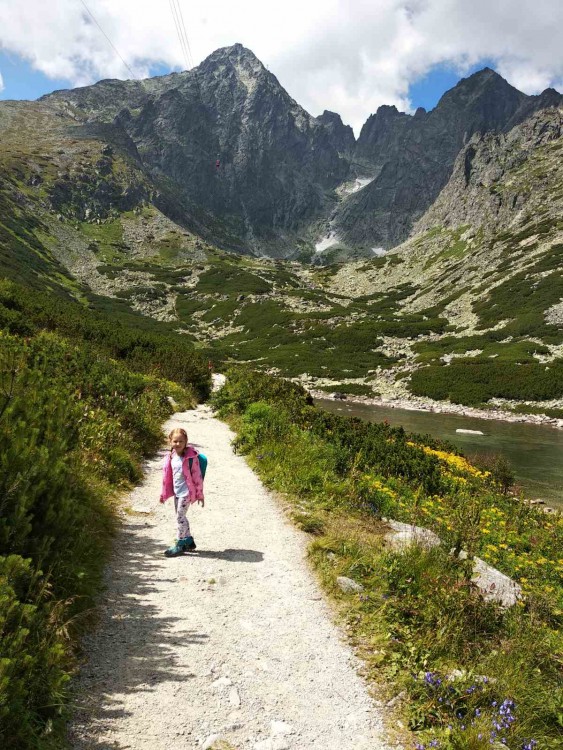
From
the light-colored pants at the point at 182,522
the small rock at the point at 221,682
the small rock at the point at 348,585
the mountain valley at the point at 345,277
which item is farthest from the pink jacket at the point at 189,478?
the mountain valley at the point at 345,277

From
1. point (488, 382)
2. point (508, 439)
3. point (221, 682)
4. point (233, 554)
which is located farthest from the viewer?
point (488, 382)

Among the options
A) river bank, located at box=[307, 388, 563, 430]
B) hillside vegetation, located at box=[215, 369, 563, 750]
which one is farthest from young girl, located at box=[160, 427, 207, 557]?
river bank, located at box=[307, 388, 563, 430]

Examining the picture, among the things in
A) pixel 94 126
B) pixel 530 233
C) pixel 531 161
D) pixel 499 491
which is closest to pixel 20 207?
pixel 94 126

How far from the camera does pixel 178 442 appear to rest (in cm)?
664

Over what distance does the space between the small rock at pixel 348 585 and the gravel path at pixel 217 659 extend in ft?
1.10

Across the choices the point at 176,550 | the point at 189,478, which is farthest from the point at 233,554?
the point at 189,478

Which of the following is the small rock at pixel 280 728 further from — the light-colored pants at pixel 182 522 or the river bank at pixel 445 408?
the river bank at pixel 445 408

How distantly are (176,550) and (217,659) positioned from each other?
7.89 feet

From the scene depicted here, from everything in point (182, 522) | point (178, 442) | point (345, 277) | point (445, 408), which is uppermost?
point (345, 277)

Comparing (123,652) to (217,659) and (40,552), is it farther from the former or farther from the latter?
(40,552)

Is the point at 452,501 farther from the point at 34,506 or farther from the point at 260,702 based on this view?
the point at 34,506

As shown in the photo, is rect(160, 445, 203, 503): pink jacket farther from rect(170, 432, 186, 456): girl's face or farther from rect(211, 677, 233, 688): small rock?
rect(211, 677, 233, 688): small rock

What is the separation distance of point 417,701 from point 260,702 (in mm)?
1393

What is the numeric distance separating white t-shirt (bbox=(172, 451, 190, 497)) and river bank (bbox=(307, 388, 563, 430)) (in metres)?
40.8
